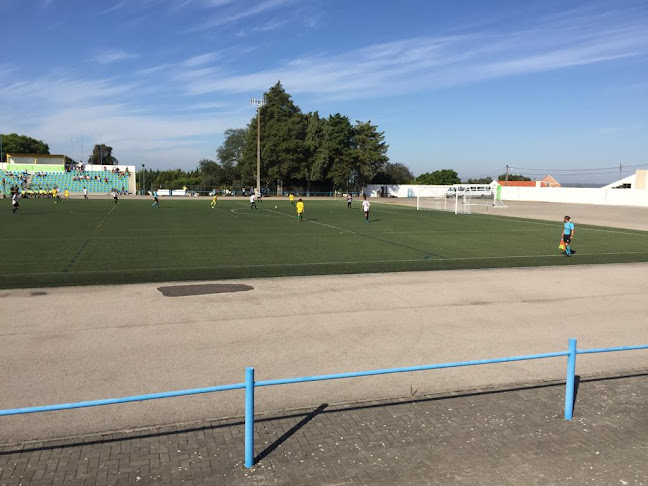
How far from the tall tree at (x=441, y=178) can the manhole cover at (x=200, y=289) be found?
109294mm

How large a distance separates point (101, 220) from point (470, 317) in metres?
32.1

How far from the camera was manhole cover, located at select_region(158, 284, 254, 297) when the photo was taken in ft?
43.7

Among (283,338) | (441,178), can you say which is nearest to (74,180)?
(441,178)

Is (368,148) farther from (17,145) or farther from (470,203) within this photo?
(17,145)

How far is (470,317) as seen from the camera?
11422mm

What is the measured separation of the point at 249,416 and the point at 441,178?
11948cm

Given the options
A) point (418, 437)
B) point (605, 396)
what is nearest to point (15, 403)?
point (418, 437)

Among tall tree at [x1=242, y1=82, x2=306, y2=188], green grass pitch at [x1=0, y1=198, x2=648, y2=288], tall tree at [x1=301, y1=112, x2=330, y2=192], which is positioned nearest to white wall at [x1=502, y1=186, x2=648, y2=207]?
tall tree at [x1=301, y1=112, x2=330, y2=192]

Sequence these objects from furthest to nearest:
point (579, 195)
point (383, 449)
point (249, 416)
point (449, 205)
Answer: point (579, 195) < point (449, 205) < point (383, 449) < point (249, 416)

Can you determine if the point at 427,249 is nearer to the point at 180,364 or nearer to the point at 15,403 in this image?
the point at 180,364

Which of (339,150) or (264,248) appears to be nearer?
(264,248)

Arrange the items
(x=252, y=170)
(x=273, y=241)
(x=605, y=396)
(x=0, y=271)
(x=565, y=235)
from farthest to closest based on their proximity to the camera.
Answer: (x=252, y=170) < (x=273, y=241) < (x=565, y=235) < (x=0, y=271) < (x=605, y=396)

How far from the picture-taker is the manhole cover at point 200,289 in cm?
1330

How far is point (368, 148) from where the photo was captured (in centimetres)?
9519
